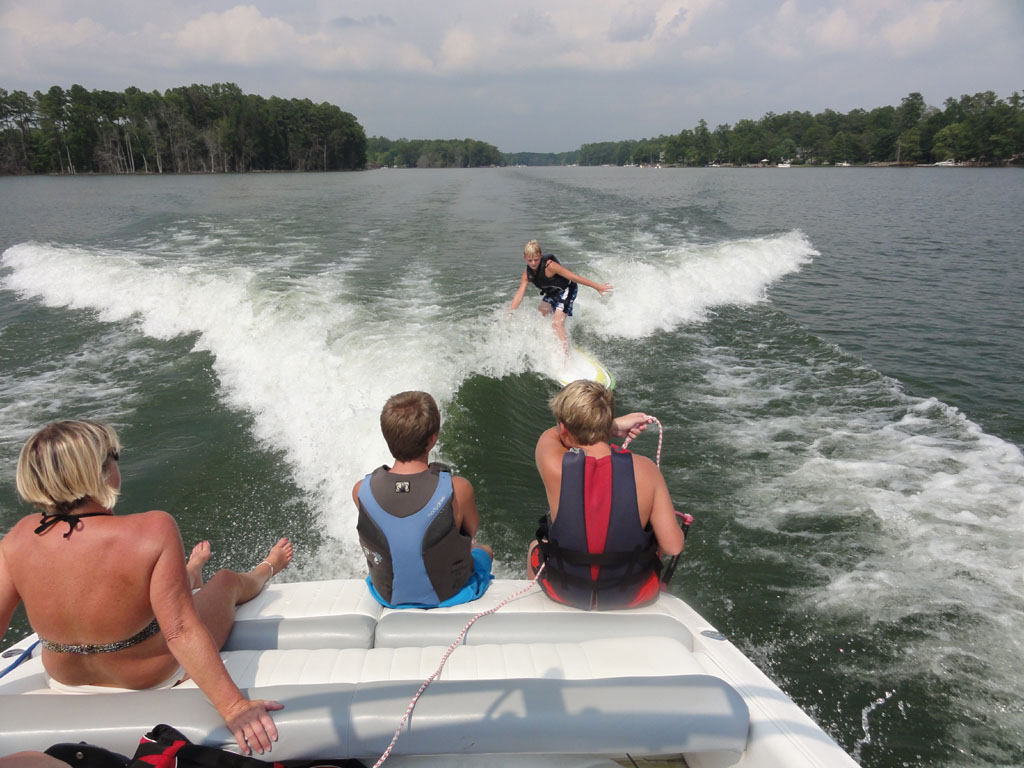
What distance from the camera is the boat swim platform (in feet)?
6.40

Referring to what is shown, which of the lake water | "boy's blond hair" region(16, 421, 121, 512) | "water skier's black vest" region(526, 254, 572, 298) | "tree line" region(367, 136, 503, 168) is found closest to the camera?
"boy's blond hair" region(16, 421, 121, 512)

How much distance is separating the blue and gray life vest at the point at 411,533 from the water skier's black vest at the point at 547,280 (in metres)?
6.24

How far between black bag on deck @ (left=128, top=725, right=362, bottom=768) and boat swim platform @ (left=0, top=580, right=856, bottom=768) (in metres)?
0.08

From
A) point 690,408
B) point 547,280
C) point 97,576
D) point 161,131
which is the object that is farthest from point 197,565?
point 161,131

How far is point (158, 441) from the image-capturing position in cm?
638

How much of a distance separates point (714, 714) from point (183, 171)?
96829 mm

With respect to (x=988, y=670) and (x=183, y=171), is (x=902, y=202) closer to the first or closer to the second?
(x=988, y=670)

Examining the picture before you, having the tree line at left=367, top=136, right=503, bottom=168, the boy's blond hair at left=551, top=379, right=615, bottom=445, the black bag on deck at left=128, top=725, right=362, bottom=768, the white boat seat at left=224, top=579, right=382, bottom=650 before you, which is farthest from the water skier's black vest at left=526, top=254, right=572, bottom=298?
the tree line at left=367, top=136, right=503, bottom=168

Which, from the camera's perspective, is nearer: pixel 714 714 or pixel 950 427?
Answer: pixel 714 714

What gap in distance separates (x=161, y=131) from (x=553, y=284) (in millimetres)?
89723

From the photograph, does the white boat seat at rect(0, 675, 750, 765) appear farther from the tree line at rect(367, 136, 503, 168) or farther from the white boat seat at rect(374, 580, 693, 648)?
the tree line at rect(367, 136, 503, 168)

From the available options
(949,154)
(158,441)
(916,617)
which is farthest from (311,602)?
(949,154)

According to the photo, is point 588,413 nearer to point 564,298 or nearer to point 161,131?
point 564,298

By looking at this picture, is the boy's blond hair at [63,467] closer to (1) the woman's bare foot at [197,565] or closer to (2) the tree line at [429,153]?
(1) the woman's bare foot at [197,565]
